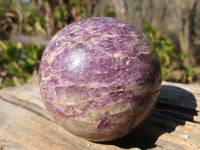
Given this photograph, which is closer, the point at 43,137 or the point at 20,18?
the point at 43,137

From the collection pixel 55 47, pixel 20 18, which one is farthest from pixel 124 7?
Result: pixel 55 47

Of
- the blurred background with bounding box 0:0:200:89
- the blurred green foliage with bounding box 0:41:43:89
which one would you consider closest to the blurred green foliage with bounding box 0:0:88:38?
the blurred background with bounding box 0:0:200:89

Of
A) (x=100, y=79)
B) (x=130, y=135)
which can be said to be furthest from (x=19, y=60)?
(x=100, y=79)

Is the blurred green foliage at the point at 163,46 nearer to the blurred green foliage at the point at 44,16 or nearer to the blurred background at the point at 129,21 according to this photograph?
the blurred background at the point at 129,21

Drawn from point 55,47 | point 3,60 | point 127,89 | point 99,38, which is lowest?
point 3,60

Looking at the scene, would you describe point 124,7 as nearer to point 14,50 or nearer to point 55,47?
point 14,50

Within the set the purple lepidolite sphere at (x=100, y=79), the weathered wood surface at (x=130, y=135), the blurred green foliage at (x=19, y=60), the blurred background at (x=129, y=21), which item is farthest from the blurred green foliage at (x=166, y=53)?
the purple lepidolite sphere at (x=100, y=79)
